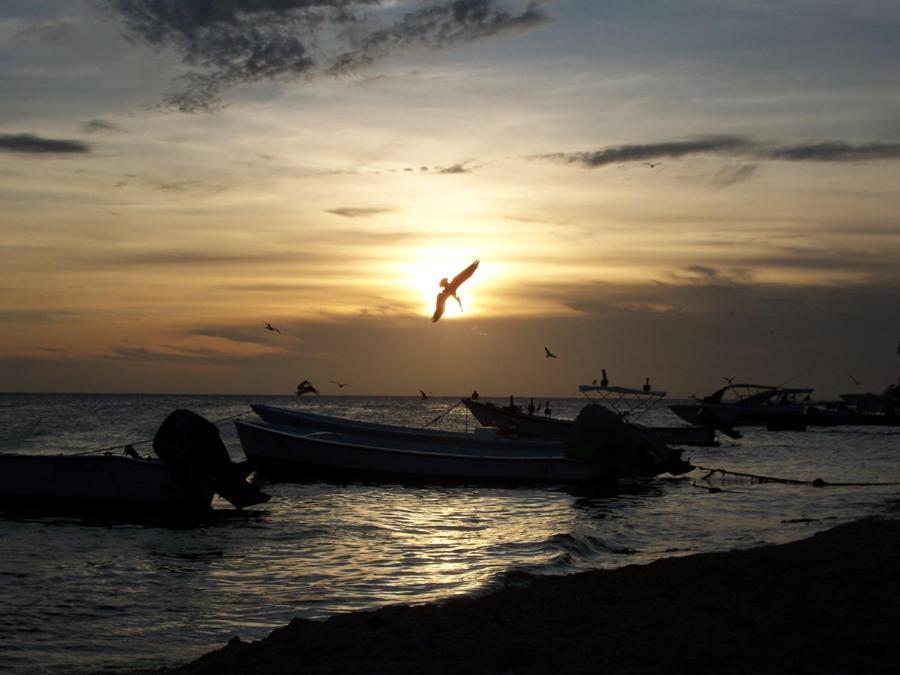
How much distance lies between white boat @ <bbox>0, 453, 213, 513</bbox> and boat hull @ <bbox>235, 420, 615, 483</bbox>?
10.4 meters

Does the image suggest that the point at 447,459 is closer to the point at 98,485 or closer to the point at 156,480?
the point at 156,480

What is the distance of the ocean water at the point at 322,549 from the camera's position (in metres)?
12.9

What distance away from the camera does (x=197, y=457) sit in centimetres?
2455

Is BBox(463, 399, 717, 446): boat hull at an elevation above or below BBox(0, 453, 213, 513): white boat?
above

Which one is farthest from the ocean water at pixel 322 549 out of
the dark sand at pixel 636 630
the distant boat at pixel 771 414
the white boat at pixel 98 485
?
the distant boat at pixel 771 414

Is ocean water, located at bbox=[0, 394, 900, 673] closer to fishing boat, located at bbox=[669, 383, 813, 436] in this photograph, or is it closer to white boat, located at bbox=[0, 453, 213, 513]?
white boat, located at bbox=[0, 453, 213, 513]

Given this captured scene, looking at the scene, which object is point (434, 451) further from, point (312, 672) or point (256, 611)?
point (312, 672)

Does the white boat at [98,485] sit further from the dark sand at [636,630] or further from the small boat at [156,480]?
the dark sand at [636,630]

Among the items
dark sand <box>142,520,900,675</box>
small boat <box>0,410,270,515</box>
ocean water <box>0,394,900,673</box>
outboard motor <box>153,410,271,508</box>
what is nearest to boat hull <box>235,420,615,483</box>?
ocean water <box>0,394,900,673</box>

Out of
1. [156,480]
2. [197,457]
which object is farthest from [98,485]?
[197,457]

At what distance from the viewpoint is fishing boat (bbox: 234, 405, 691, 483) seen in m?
32.7

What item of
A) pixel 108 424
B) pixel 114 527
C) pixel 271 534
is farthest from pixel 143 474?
pixel 108 424

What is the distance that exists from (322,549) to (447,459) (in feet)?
49.0

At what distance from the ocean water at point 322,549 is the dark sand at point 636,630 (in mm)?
2283
